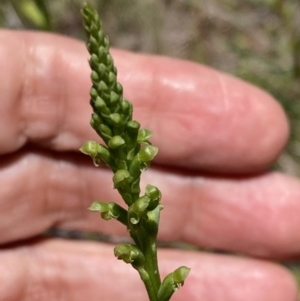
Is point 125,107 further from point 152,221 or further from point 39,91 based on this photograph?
point 39,91

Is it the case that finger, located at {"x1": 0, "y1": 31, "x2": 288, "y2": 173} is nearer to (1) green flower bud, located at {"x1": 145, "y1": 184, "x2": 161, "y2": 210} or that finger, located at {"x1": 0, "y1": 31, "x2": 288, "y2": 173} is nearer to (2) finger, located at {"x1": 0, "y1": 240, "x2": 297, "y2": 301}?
(2) finger, located at {"x1": 0, "y1": 240, "x2": 297, "y2": 301}

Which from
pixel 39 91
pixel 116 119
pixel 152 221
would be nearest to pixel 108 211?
pixel 152 221

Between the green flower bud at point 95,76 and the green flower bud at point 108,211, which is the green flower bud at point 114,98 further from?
the green flower bud at point 108,211

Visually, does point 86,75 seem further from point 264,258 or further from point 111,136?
point 264,258

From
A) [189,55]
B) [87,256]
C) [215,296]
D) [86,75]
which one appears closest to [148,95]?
Result: [86,75]

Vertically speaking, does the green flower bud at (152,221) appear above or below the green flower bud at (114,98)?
below

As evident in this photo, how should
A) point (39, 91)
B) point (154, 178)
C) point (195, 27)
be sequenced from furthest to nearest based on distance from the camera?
point (195, 27), point (154, 178), point (39, 91)

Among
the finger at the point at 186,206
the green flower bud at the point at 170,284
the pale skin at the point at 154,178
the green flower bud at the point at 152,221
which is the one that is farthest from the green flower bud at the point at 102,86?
the finger at the point at 186,206

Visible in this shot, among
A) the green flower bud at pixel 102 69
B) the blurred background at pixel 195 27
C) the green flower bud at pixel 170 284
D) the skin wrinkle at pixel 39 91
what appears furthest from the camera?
the blurred background at pixel 195 27
